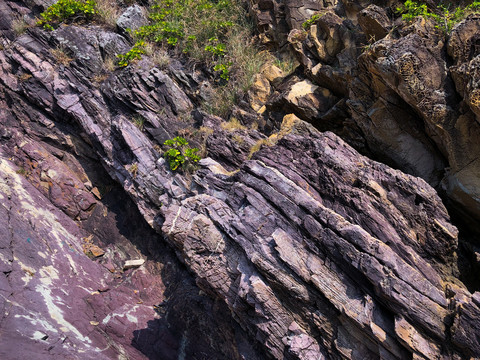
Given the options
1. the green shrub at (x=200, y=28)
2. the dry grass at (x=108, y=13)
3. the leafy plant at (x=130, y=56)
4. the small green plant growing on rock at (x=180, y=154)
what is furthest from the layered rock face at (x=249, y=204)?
the dry grass at (x=108, y=13)

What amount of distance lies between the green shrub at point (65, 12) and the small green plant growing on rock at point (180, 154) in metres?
5.89

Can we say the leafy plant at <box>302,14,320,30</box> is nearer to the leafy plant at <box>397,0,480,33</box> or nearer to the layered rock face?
the layered rock face

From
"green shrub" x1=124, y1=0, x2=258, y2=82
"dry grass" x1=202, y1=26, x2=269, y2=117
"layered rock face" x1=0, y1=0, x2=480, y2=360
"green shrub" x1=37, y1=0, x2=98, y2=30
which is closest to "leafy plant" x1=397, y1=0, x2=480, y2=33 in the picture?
"layered rock face" x1=0, y1=0, x2=480, y2=360

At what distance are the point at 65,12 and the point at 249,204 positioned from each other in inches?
360

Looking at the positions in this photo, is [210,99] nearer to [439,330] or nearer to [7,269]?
[7,269]

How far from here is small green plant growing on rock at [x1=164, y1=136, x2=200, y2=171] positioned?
8219 millimetres

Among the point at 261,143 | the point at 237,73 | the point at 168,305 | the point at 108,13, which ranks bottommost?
the point at 168,305

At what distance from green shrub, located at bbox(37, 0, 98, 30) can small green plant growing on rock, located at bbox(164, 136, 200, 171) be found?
589cm

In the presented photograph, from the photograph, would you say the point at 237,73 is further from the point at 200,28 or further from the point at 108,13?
the point at 108,13

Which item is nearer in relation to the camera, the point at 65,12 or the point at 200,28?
the point at 65,12

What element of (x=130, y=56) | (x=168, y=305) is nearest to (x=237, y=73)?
(x=130, y=56)

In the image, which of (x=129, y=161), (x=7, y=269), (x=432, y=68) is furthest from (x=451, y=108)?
(x=7, y=269)

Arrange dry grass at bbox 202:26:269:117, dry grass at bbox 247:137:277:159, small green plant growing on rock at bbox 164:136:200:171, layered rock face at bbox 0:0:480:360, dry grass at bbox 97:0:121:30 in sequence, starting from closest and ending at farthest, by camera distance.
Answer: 1. layered rock face at bbox 0:0:480:360
2. dry grass at bbox 247:137:277:159
3. small green plant growing on rock at bbox 164:136:200:171
4. dry grass at bbox 202:26:269:117
5. dry grass at bbox 97:0:121:30

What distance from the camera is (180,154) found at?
8.32 metres
